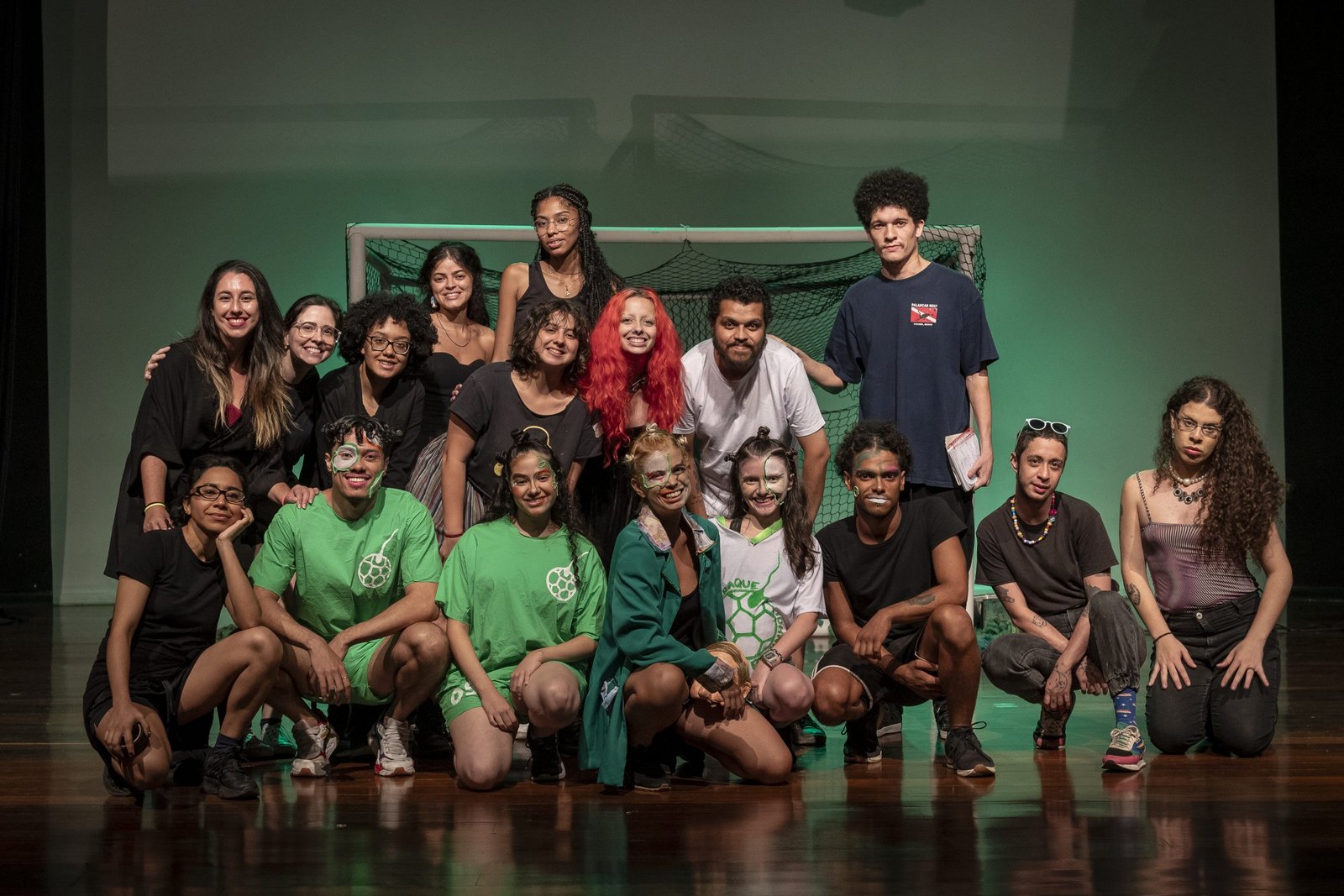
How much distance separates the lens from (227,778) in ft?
10.3

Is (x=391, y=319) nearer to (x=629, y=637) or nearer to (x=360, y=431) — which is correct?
(x=360, y=431)

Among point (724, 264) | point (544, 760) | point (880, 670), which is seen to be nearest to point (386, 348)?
point (544, 760)

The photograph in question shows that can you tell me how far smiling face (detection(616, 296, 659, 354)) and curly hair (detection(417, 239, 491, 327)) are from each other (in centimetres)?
103

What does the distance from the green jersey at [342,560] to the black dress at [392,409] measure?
1.34 feet

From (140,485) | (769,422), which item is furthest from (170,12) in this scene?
(769,422)

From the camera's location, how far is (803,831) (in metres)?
2.81

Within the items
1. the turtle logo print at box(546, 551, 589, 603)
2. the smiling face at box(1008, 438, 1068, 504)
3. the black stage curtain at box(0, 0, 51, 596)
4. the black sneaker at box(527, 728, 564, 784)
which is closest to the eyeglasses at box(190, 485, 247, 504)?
the turtle logo print at box(546, 551, 589, 603)

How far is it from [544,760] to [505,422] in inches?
35.8

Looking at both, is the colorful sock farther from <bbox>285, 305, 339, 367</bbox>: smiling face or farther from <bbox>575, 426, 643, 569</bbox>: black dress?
<bbox>285, 305, 339, 367</bbox>: smiling face

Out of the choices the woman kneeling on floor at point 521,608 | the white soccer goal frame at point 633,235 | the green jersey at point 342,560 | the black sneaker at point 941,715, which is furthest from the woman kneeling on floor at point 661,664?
the white soccer goal frame at point 633,235

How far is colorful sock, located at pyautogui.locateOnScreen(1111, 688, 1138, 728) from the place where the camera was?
3.45 m

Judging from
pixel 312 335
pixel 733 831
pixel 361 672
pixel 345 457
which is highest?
pixel 312 335

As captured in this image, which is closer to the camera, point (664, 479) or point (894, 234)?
point (664, 479)

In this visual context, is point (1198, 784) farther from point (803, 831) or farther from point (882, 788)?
point (803, 831)
